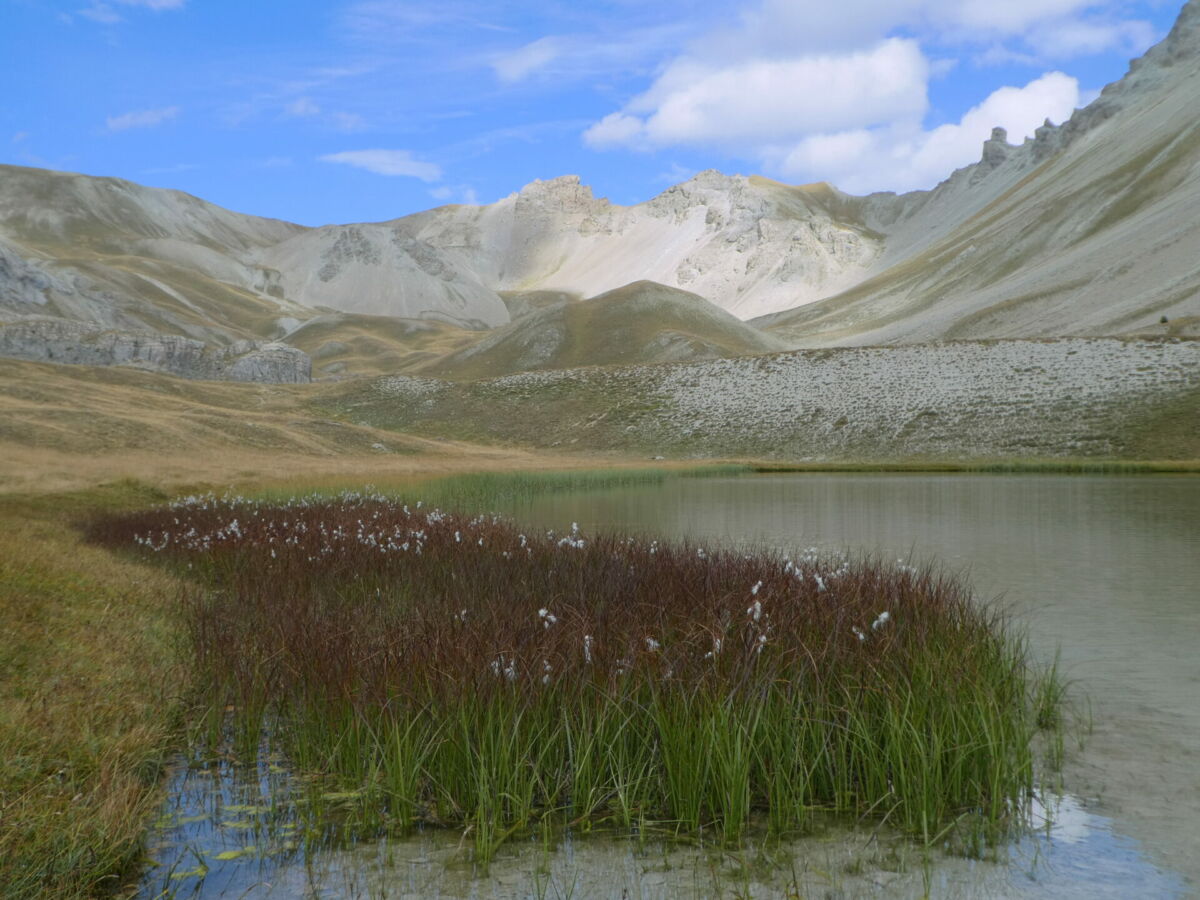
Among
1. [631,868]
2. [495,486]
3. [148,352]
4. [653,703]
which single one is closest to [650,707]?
[653,703]

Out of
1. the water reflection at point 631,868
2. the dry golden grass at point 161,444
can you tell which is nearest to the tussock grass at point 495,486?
the dry golden grass at point 161,444

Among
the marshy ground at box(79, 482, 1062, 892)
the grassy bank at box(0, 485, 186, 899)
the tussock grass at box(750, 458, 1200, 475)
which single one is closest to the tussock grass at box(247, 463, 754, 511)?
the tussock grass at box(750, 458, 1200, 475)

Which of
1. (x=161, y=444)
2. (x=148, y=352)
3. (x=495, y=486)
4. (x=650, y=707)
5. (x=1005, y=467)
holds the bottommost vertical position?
(x=1005, y=467)

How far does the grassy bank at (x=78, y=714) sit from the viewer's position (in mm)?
4609

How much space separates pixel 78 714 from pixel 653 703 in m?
3.97

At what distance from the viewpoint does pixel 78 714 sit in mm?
6477

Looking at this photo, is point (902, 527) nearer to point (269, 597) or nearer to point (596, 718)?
point (269, 597)

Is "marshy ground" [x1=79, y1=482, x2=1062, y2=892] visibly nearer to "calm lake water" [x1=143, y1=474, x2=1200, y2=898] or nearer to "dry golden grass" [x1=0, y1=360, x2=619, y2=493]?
"calm lake water" [x1=143, y1=474, x2=1200, y2=898]

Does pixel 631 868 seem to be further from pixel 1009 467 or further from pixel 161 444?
pixel 1009 467

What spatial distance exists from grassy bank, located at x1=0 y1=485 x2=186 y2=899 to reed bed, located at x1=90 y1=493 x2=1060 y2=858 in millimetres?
601

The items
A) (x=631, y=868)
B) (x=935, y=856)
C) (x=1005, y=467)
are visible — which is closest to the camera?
(x=631, y=868)

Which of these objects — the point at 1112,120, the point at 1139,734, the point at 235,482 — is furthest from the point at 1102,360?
the point at 1112,120

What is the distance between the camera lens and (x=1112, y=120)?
200 metres

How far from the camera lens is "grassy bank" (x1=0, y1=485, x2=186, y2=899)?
4609 millimetres
